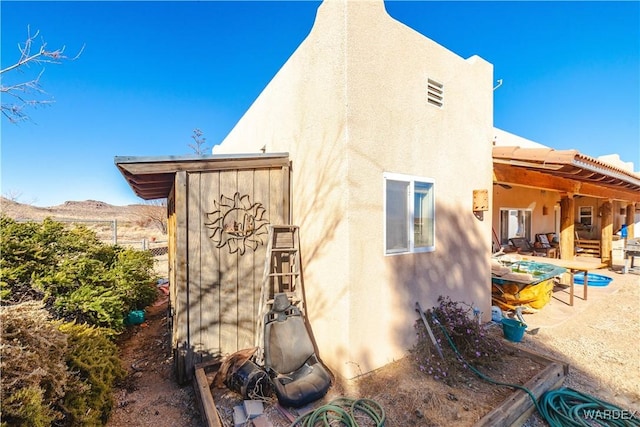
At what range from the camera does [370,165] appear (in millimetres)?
3615

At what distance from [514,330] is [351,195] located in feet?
12.7

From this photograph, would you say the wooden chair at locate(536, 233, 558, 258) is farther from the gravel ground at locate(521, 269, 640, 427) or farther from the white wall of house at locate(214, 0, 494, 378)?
the white wall of house at locate(214, 0, 494, 378)

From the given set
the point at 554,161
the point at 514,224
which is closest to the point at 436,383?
the point at 554,161

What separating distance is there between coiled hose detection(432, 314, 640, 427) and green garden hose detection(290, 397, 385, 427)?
5.31 ft

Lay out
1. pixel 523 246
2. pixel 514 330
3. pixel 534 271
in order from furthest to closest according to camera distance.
A: pixel 523 246 < pixel 534 271 < pixel 514 330

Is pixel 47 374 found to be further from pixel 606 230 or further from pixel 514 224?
pixel 606 230

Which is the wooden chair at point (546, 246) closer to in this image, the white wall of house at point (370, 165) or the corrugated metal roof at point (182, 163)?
the white wall of house at point (370, 165)

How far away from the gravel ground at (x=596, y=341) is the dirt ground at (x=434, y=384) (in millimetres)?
13

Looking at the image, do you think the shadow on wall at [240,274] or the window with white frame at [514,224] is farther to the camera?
the window with white frame at [514,224]

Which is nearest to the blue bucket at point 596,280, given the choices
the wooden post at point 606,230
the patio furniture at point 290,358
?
the wooden post at point 606,230

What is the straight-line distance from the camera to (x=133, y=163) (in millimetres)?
3732

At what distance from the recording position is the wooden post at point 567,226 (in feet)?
29.6

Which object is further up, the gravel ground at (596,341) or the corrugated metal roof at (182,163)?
the corrugated metal roof at (182,163)

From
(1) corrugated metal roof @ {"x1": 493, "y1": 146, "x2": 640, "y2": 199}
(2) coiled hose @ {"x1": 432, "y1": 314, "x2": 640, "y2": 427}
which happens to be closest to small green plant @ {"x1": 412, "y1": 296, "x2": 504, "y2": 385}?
(2) coiled hose @ {"x1": 432, "y1": 314, "x2": 640, "y2": 427}
